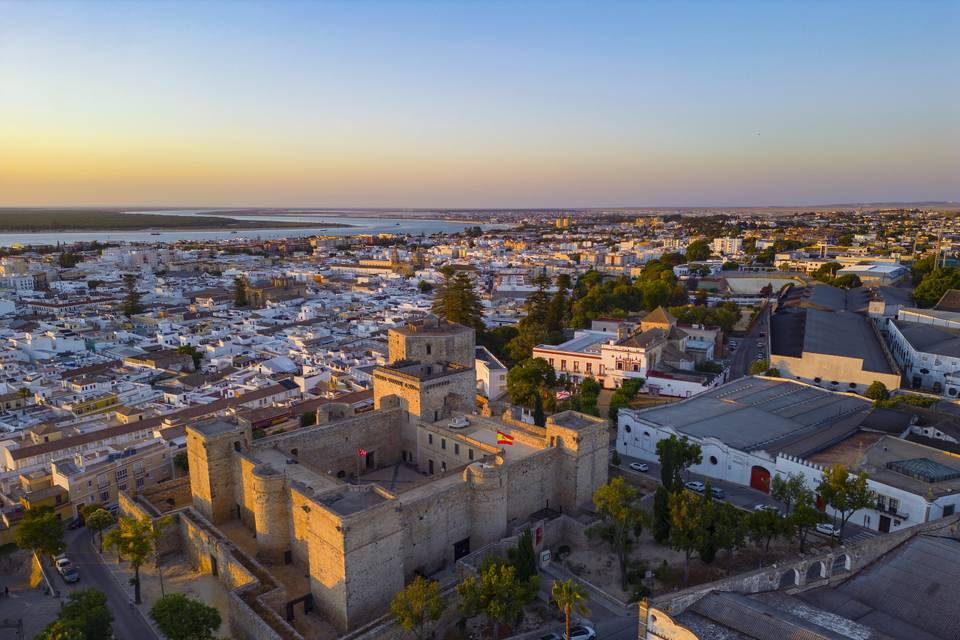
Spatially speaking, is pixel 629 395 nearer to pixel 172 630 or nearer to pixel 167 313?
pixel 172 630

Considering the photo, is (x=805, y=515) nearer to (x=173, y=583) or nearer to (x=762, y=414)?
(x=762, y=414)

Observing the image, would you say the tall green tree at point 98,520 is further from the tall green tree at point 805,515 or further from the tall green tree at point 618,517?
the tall green tree at point 805,515

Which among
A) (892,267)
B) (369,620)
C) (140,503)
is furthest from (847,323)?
(140,503)

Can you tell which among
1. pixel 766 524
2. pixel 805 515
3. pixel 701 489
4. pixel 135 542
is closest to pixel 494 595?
pixel 766 524

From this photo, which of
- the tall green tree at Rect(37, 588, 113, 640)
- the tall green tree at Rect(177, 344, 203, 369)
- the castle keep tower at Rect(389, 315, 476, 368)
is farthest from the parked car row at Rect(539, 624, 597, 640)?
the tall green tree at Rect(177, 344, 203, 369)

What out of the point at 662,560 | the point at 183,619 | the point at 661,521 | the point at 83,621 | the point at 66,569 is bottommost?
the point at 66,569

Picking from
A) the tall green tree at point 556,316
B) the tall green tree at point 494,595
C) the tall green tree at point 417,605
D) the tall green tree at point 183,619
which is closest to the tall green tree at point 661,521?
the tall green tree at point 494,595

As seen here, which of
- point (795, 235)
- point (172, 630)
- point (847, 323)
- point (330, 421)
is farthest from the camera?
point (795, 235)

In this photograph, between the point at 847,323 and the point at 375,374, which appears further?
the point at 847,323
